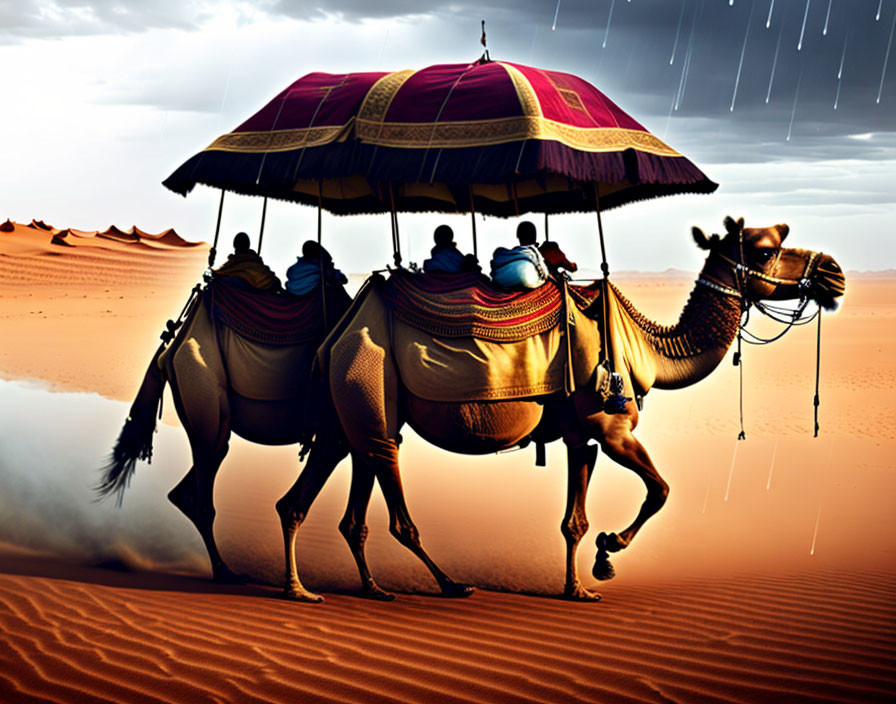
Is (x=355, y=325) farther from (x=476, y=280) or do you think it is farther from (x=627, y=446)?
(x=627, y=446)

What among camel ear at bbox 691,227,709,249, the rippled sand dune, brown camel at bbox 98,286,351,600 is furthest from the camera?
camel ear at bbox 691,227,709,249

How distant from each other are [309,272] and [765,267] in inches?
150

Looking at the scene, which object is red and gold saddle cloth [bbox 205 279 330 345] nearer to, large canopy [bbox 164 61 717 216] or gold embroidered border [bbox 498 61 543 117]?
large canopy [bbox 164 61 717 216]

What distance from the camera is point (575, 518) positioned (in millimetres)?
7906

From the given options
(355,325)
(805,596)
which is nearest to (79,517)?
(355,325)

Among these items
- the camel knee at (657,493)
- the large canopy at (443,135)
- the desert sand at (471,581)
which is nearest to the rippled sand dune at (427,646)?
the desert sand at (471,581)

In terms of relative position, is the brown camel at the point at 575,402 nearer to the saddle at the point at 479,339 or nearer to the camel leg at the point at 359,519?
the camel leg at the point at 359,519

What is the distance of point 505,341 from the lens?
298 inches

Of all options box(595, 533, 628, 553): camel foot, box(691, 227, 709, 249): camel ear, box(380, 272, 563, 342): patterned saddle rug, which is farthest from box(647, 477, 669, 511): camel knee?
box(691, 227, 709, 249): camel ear

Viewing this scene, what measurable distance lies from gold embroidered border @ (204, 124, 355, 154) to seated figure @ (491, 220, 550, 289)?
1556 millimetres

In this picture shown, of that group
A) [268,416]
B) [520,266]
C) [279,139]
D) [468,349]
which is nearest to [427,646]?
[468,349]

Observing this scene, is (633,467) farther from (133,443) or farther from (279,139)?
(133,443)

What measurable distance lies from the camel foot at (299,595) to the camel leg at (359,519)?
1.38 ft

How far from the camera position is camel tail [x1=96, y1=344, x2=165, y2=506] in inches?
345
